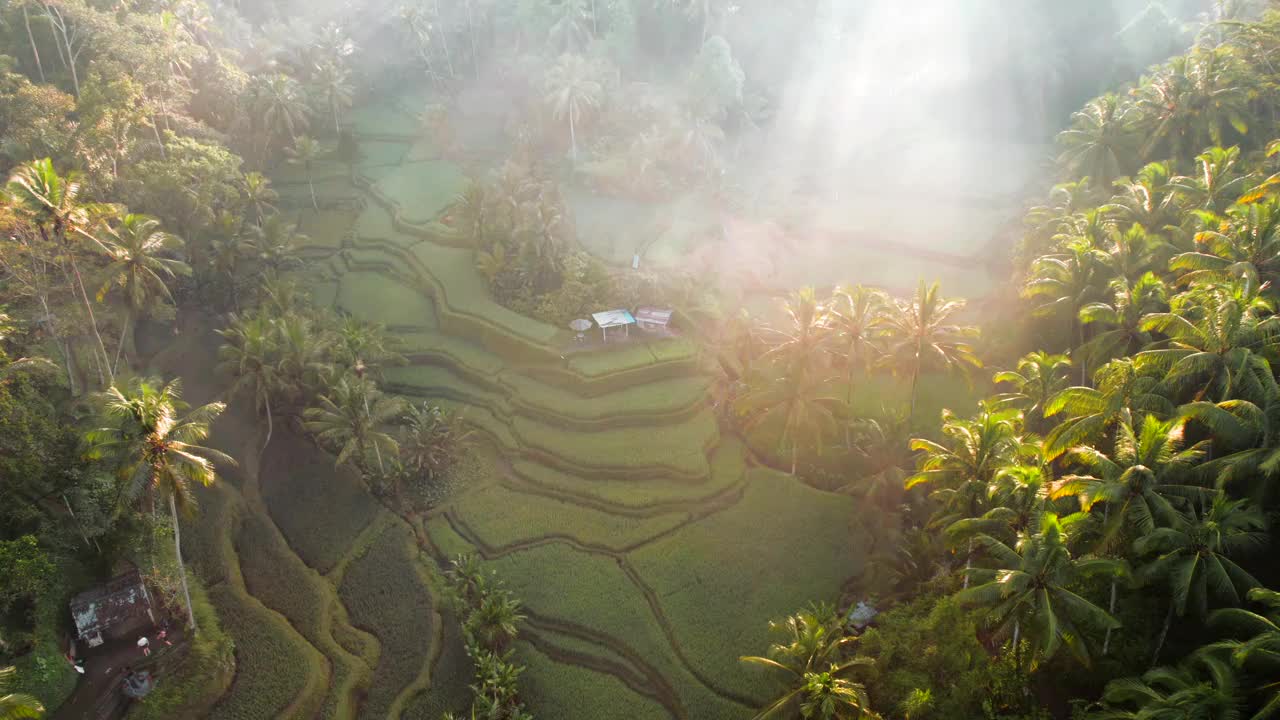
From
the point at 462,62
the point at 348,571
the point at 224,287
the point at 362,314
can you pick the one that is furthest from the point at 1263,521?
the point at 462,62

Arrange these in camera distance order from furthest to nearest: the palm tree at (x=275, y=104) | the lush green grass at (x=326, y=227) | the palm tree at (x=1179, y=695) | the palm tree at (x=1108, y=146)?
the palm tree at (x=275, y=104) → the lush green grass at (x=326, y=227) → the palm tree at (x=1108, y=146) → the palm tree at (x=1179, y=695)

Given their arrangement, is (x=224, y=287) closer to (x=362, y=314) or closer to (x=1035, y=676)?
(x=362, y=314)

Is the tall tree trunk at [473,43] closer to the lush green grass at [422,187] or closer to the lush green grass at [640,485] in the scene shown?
the lush green grass at [422,187]

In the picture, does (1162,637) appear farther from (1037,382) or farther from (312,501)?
(312,501)

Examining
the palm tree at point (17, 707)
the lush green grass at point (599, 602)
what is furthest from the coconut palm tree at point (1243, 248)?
the palm tree at point (17, 707)

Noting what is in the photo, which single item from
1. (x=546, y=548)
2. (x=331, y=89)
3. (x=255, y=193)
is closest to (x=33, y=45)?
(x=255, y=193)
